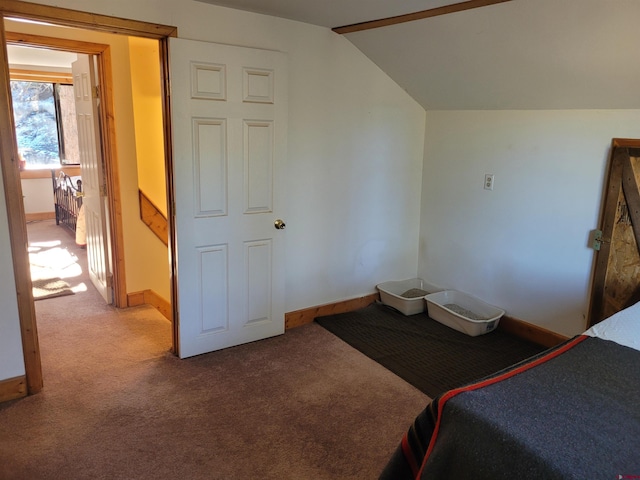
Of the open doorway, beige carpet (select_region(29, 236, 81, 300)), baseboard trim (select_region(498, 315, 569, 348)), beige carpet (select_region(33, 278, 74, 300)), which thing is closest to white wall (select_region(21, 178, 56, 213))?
the open doorway

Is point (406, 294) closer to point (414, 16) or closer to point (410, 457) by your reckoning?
point (414, 16)

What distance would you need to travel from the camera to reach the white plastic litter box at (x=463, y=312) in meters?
3.57

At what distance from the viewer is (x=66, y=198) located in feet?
22.2

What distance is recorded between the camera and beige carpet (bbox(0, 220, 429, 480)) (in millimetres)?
2230

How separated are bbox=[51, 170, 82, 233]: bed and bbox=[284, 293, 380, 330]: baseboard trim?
13.0 feet

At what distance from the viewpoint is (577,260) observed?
10.6 ft

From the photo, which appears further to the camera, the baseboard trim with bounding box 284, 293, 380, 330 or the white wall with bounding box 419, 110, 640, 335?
the baseboard trim with bounding box 284, 293, 380, 330

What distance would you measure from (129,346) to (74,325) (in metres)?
0.65

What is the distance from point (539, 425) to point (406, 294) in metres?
2.83

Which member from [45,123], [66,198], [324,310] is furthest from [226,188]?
[45,123]

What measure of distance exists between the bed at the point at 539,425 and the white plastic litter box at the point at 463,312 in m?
1.73

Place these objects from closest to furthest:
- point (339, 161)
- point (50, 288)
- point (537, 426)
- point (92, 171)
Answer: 1. point (537, 426)
2. point (339, 161)
3. point (92, 171)
4. point (50, 288)

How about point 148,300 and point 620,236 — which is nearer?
point 620,236

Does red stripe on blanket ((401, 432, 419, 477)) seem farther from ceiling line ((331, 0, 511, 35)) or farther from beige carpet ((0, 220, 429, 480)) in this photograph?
ceiling line ((331, 0, 511, 35))
